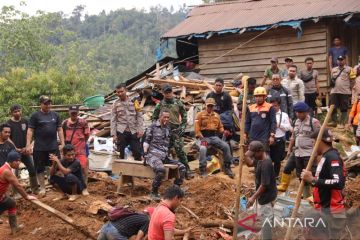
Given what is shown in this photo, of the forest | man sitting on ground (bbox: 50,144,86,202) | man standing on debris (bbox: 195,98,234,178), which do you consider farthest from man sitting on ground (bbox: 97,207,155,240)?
the forest

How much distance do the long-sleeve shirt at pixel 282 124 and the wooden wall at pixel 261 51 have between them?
6.05m

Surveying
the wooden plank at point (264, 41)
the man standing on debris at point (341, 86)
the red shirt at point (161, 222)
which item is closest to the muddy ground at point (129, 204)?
the red shirt at point (161, 222)

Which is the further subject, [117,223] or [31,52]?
[31,52]

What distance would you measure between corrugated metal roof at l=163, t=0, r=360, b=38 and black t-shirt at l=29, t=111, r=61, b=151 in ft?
29.3

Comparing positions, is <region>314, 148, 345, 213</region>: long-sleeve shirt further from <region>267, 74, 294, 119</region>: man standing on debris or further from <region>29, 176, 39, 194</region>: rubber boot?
<region>29, 176, 39, 194</region>: rubber boot

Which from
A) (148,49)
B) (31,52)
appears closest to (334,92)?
(31,52)

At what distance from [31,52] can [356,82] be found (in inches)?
931

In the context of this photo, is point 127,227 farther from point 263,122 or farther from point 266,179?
point 263,122

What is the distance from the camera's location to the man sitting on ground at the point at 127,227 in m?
8.09

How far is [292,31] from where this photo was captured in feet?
61.5

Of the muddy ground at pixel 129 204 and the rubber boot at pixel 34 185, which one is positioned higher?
the rubber boot at pixel 34 185

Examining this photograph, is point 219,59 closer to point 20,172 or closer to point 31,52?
point 20,172

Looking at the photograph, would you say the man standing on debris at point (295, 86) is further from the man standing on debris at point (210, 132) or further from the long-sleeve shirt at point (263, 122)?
the long-sleeve shirt at point (263, 122)

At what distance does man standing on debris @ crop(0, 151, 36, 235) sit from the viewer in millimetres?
9625
